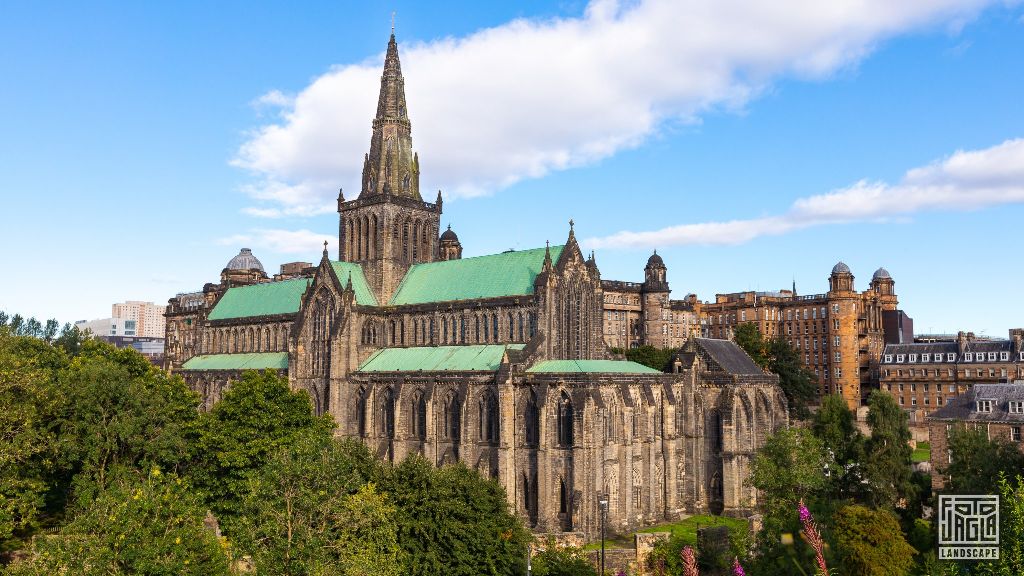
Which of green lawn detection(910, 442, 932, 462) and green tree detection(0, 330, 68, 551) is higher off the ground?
green tree detection(0, 330, 68, 551)

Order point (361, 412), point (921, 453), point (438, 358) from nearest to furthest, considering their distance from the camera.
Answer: point (438, 358)
point (361, 412)
point (921, 453)

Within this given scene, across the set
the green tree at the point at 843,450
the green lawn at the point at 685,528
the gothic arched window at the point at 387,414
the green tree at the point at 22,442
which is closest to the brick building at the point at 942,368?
the green tree at the point at 843,450

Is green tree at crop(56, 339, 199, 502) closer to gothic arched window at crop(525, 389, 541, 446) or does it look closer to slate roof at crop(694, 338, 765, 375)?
gothic arched window at crop(525, 389, 541, 446)

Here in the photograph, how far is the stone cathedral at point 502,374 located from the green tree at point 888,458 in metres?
15.0

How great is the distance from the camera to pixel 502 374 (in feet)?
224

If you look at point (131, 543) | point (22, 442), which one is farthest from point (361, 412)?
point (131, 543)

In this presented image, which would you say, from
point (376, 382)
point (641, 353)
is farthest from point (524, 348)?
point (641, 353)

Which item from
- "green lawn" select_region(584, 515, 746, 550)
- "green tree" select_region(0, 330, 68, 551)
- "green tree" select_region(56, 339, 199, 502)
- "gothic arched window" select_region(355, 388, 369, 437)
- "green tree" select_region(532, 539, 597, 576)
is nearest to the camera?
"green tree" select_region(0, 330, 68, 551)

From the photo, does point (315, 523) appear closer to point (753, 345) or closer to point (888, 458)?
point (888, 458)

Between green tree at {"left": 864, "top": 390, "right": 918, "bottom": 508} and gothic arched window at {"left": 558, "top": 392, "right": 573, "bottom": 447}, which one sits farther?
gothic arched window at {"left": 558, "top": 392, "right": 573, "bottom": 447}

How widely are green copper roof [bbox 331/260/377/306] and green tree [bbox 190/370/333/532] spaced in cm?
2411

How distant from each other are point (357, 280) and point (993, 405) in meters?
66.2

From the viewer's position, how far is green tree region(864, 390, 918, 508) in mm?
62250

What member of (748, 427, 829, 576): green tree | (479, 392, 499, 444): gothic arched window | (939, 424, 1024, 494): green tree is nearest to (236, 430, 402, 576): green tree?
(479, 392, 499, 444): gothic arched window
